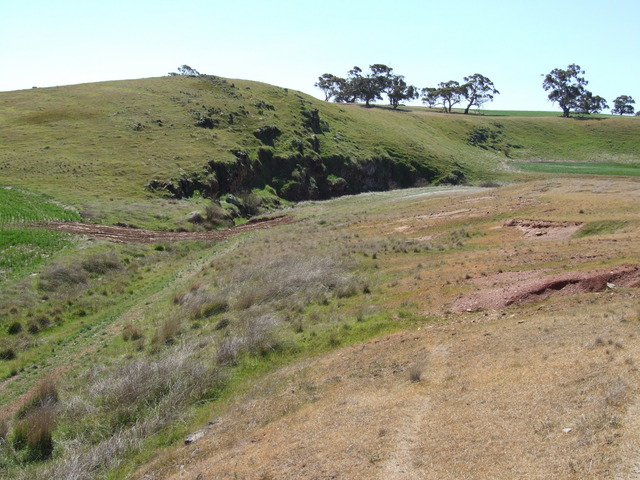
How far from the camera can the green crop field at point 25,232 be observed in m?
26.8

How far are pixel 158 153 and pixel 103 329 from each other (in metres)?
41.4

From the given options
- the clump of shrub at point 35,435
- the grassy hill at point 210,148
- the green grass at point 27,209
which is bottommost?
the clump of shrub at point 35,435

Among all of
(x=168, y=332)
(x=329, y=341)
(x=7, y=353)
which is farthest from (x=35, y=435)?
(x=7, y=353)

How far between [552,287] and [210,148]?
5222 cm

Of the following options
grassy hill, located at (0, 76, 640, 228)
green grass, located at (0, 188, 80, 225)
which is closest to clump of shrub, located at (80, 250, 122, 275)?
green grass, located at (0, 188, 80, 225)

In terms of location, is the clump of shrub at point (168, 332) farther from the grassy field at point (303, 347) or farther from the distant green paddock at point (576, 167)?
the distant green paddock at point (576, 167)

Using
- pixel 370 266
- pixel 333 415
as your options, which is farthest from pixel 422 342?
pixel 370 266

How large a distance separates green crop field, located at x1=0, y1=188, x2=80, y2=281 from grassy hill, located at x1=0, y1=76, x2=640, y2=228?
253 cm

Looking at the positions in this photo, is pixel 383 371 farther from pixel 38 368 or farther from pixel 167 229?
pixel 167 229

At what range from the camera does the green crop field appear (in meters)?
26.8

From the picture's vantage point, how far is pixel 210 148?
61.7 meters

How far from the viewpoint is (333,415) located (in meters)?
9.91

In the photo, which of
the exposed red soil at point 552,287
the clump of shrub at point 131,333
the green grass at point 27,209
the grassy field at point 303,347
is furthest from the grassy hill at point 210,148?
the exposed red soil at point 552,287

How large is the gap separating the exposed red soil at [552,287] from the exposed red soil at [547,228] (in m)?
8.61
